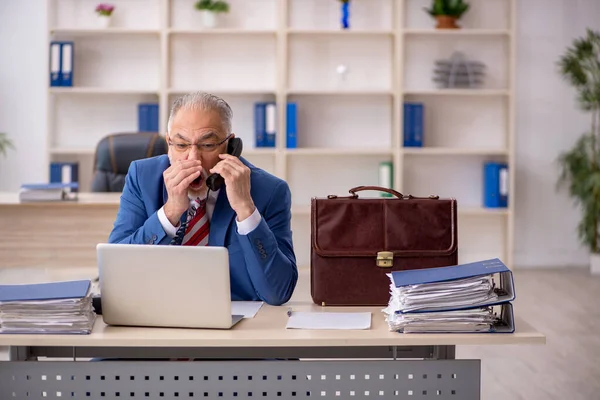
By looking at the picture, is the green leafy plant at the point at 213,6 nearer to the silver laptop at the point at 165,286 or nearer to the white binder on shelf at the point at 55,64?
the white binder on shelf at the point at 55,64

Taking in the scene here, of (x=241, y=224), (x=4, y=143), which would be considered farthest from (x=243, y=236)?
(x=4, y=143)

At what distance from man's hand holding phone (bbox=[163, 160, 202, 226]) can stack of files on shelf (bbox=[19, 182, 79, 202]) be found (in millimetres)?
2263

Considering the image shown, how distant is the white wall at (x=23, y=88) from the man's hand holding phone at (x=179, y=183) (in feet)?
15.6

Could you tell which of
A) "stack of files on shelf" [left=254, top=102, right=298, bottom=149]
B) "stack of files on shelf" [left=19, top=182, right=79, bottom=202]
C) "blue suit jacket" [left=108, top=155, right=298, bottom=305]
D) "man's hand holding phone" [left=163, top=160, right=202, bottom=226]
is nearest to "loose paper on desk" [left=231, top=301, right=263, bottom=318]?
"blue suit jacket" [left=108, top=155, right=298, bottom=305]

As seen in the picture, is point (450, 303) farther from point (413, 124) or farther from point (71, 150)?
point (71, 150)

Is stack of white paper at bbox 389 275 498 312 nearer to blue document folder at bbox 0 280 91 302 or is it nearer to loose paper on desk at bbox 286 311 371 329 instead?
loose paper on desk at bbox 286 311 371 329

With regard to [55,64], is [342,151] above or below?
below

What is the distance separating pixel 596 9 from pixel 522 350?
11.2ft

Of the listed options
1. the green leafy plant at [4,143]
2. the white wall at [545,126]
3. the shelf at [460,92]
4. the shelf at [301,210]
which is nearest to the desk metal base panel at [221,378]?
the shelf at [301,210]

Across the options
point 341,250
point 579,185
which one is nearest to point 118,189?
point 341,250

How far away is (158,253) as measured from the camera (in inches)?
74.3

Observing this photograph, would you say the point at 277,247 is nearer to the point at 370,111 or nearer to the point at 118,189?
the point at 118,189

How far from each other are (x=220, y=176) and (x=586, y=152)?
5.03 meters

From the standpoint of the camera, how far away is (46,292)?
1925mm
